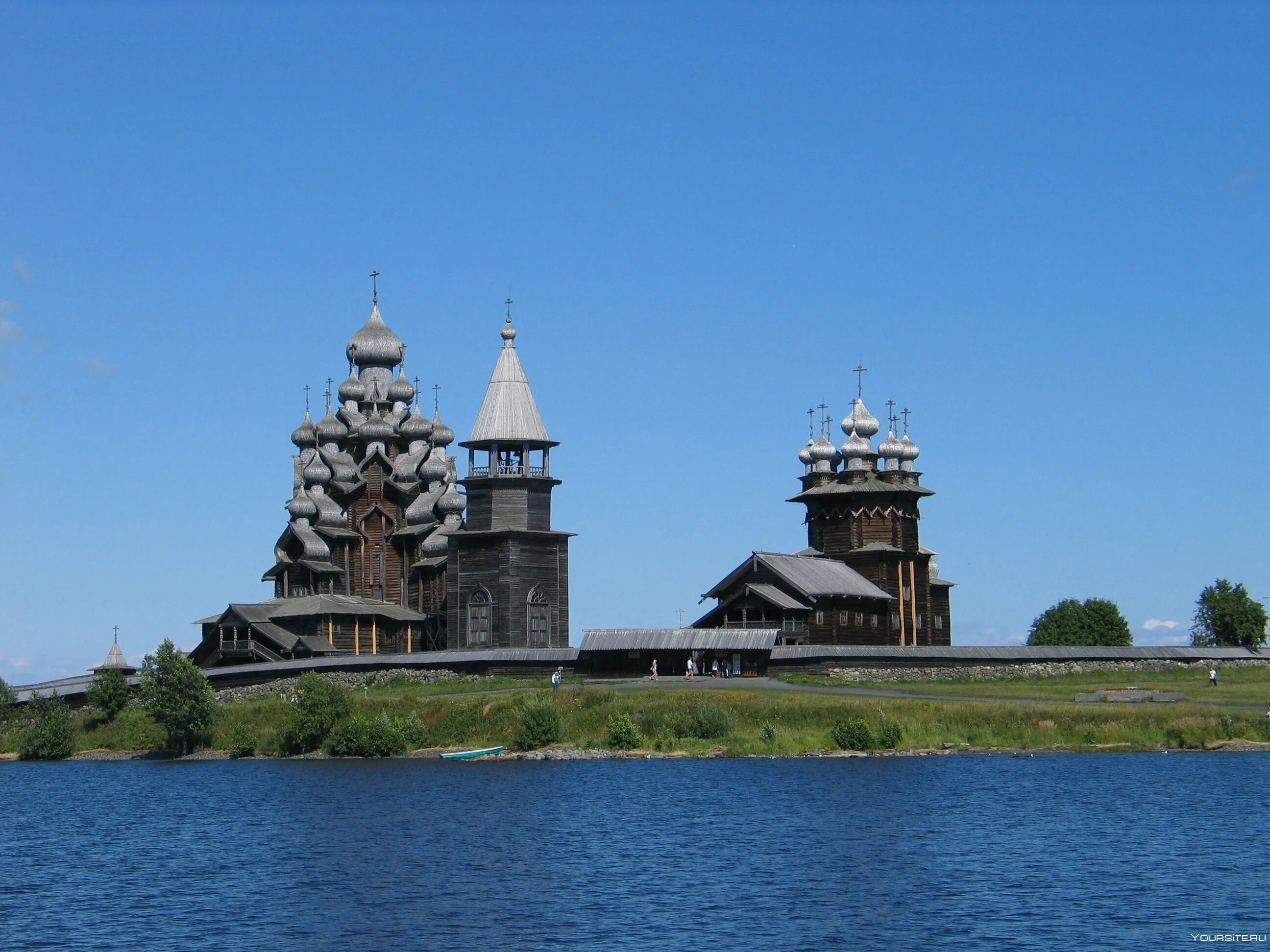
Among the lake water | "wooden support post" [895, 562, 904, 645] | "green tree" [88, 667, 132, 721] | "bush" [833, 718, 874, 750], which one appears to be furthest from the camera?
"wooden support post" [895, 562, 904, 645]

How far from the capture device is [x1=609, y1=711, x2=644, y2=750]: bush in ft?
186

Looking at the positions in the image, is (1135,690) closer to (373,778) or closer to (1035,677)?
(1035,677)

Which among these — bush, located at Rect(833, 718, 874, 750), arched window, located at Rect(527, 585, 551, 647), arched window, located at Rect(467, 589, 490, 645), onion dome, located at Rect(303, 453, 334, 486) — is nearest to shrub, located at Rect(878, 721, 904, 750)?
bush, located at Rect(833, 718, 874, 750)

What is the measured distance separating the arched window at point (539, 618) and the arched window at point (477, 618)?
175cm

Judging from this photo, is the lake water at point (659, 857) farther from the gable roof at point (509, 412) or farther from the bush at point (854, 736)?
the gable roof at point (509, 412)

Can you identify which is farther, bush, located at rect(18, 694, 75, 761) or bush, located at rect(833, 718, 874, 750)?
bush, located at rect(18, 694, 75, 761)

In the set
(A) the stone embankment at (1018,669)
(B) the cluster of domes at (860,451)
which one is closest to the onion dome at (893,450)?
(B) the cluster of domes at (860,451)

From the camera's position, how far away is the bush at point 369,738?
58812 millimetres

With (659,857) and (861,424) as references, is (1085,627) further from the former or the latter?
(659,857)

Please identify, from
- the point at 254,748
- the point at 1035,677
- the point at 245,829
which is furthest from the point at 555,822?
the point at 1035,677

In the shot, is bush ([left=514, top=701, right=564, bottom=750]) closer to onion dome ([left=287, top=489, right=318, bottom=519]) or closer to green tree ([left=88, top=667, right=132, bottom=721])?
green tree ([left=88, top=667, right=132, bottom=721])

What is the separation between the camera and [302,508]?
84125mm

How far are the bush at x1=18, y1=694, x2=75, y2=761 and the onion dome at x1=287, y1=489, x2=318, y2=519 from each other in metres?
17.7

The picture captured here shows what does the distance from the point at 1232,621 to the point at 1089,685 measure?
25.4 metres
